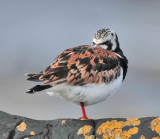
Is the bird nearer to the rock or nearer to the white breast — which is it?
the white breast

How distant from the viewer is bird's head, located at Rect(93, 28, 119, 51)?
162 inches

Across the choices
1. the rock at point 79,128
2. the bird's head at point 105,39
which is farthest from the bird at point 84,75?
the rock at point 79,128

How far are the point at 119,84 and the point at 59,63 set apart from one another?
2.57 ft

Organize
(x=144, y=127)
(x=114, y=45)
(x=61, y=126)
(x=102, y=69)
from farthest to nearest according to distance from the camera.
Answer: (x=114, y=45)
(x=102, y=69)
(x=61, y=126)
(x=144, y=127)

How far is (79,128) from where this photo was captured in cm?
353

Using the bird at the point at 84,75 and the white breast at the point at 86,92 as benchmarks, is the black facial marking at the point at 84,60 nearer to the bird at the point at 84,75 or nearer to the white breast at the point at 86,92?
the bird at the point at 84,75

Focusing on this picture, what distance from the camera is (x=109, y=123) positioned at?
3510 mm

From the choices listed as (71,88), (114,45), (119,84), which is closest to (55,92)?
(71,88)

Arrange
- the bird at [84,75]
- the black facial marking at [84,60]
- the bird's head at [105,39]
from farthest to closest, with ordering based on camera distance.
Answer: the bird's head at [105,39]
the black facial marking at [84,60]
the bird at [84,75]

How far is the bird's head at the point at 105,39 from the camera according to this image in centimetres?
411

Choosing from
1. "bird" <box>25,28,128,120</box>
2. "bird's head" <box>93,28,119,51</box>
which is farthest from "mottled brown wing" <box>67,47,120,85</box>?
"bird's head" <box>93,28,119,51</box>

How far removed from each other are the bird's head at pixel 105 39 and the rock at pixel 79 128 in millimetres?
1017

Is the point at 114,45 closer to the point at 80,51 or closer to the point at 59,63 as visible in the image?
the point at 80,51

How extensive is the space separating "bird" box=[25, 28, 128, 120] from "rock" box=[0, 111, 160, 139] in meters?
0.31
